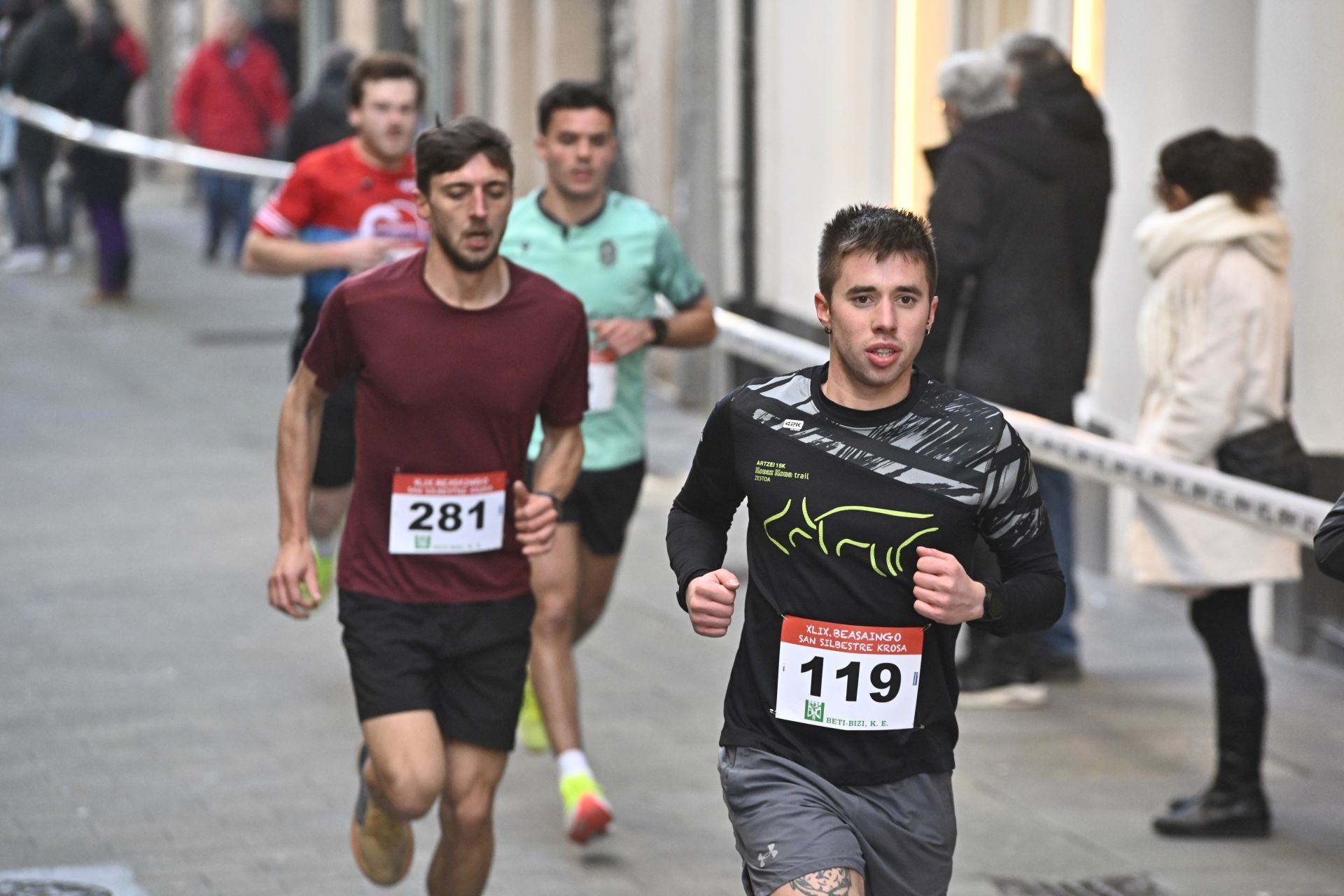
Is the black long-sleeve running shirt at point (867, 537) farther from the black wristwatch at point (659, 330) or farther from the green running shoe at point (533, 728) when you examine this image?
the green running shoe at point (533, 728)

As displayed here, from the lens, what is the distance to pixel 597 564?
704 cm

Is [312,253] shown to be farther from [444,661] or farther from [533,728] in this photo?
[444,661]

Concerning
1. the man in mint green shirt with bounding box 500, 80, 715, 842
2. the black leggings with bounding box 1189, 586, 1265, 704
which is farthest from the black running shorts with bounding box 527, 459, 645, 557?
the black leggings with bounding box 1189, 586, 1265, 704

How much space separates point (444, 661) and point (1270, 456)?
8.20 feet

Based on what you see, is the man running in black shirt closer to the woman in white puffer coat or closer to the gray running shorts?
the gray running shorts

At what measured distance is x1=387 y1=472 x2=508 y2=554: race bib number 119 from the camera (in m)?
5.41

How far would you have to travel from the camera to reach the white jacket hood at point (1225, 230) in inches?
261

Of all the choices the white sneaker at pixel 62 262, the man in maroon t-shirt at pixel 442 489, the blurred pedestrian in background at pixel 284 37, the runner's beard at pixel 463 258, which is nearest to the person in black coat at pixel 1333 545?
the man in maroon t-shirt at pixel 442 489

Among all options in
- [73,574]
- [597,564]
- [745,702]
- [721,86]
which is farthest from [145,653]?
[721,86]

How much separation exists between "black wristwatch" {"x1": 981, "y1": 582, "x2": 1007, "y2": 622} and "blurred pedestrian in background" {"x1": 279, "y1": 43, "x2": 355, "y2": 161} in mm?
7854

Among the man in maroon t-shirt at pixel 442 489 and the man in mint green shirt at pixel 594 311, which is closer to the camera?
the man in maroon t-shirt at pixel 442 489

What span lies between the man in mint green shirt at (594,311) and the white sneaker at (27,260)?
15.3m

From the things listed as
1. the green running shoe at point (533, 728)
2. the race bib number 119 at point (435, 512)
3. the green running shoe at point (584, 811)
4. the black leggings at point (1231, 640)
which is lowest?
the green running shoe at point (533, 728)

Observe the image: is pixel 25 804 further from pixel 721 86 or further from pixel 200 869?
pixel 721 86
